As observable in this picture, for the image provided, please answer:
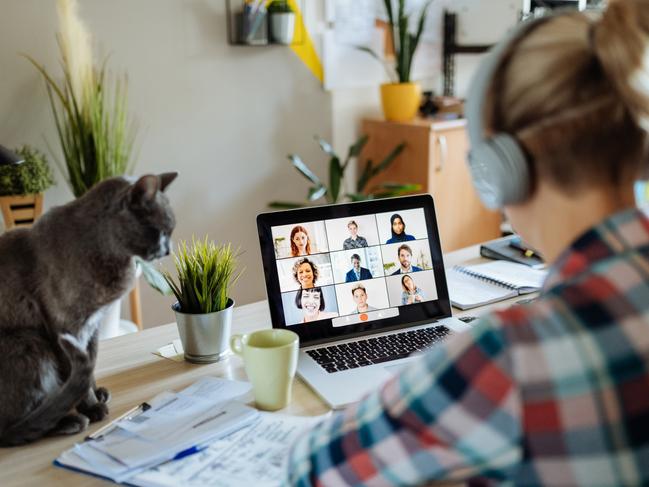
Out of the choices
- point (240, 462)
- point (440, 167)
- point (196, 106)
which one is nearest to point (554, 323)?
point (240, 462)

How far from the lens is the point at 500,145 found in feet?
2.35

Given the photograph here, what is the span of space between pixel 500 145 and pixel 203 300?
0.77 m

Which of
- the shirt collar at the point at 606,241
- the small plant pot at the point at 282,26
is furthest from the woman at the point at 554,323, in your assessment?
the small plant pot at the point at 282,26

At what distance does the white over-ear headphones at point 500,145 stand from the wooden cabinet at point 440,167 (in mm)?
2562

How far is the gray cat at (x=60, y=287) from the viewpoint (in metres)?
1.03

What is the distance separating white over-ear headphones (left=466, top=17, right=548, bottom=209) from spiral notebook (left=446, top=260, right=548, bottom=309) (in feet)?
2.86

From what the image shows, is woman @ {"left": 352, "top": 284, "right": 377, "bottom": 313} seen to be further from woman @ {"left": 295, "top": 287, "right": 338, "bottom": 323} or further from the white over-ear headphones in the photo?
the white over-ear headphones

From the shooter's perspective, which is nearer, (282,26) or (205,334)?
(205,334)

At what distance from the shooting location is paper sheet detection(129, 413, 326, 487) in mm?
954

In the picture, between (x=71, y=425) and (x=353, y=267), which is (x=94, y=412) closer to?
(x=71, y=425)

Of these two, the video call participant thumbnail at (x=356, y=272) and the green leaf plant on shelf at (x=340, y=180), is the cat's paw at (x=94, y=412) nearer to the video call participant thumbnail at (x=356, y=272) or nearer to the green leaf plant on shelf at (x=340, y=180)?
the video call participant thumbnail at (x=356, y=272)

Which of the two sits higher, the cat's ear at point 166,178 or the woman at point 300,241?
the cat's ear at point 166,178

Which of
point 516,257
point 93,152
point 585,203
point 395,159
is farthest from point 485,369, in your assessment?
point 395,159

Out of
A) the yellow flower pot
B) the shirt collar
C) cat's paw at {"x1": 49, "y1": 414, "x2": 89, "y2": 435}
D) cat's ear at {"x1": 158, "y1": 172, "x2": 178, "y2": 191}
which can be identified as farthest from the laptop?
the yellow flower pot
